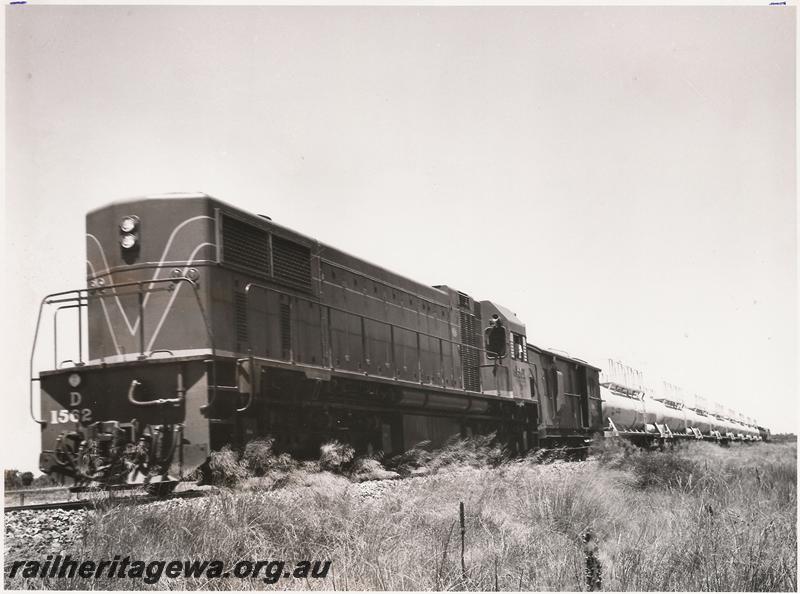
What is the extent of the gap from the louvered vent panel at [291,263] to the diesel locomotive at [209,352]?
0.06 feet

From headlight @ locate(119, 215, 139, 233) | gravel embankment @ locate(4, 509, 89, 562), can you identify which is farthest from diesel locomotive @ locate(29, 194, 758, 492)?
gravel embankment @ locate(4, 509, 89, 562)

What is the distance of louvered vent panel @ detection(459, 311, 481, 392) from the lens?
43.8 ft

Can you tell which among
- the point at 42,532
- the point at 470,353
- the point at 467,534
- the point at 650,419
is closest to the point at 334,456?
the point at 467,534

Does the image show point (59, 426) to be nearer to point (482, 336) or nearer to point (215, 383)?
point (215, 383)

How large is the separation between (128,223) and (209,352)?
1.67 m

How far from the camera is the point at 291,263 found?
30.3 feet

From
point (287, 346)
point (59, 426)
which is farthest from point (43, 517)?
point (287, 346)

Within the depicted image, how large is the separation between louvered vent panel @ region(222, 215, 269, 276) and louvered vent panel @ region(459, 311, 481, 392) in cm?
545

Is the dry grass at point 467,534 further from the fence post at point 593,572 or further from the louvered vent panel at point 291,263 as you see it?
the louvered vent panel at point 291,263

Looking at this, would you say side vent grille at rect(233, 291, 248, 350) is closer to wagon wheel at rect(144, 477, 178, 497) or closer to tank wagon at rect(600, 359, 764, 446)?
wagon wheel at rect(144, 477, 178, 497)

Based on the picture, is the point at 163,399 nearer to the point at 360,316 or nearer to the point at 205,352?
the point at 205,352

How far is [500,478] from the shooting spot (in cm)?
816

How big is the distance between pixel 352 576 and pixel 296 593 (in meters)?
0.44

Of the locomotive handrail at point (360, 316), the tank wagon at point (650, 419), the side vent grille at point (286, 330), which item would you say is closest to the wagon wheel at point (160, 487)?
the locomotive handrail at point (360, 316)
